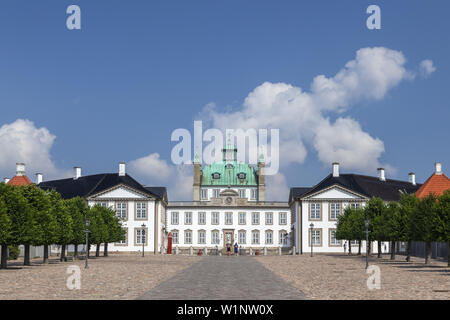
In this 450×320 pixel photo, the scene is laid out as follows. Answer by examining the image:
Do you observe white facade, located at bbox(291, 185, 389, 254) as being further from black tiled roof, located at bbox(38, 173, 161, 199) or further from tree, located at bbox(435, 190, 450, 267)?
tree, located at bbox(435, 190, 450, 267)

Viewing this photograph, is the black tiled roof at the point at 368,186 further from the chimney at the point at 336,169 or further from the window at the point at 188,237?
the window at the point at 188,237

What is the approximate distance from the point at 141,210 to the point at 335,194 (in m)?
26.5

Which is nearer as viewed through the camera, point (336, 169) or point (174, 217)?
point (336, 169)

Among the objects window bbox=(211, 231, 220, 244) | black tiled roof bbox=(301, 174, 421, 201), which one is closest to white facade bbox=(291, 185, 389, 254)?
black tiled roof bbox=(301, 174, 421, 201)

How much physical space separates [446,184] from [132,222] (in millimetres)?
41041

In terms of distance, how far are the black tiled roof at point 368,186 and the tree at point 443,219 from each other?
43.8 metres

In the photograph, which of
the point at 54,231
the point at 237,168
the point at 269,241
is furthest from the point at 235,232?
the point at 54,231

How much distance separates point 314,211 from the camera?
8450 centimetres

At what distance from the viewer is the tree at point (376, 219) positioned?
191ft

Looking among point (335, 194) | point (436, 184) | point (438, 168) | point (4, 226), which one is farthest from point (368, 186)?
point (4, 226)

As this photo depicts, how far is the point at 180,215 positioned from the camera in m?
99.5

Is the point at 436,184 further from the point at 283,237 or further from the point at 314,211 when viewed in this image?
the point at 283,237

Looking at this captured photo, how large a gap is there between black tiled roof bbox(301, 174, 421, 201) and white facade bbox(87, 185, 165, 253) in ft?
68.7
